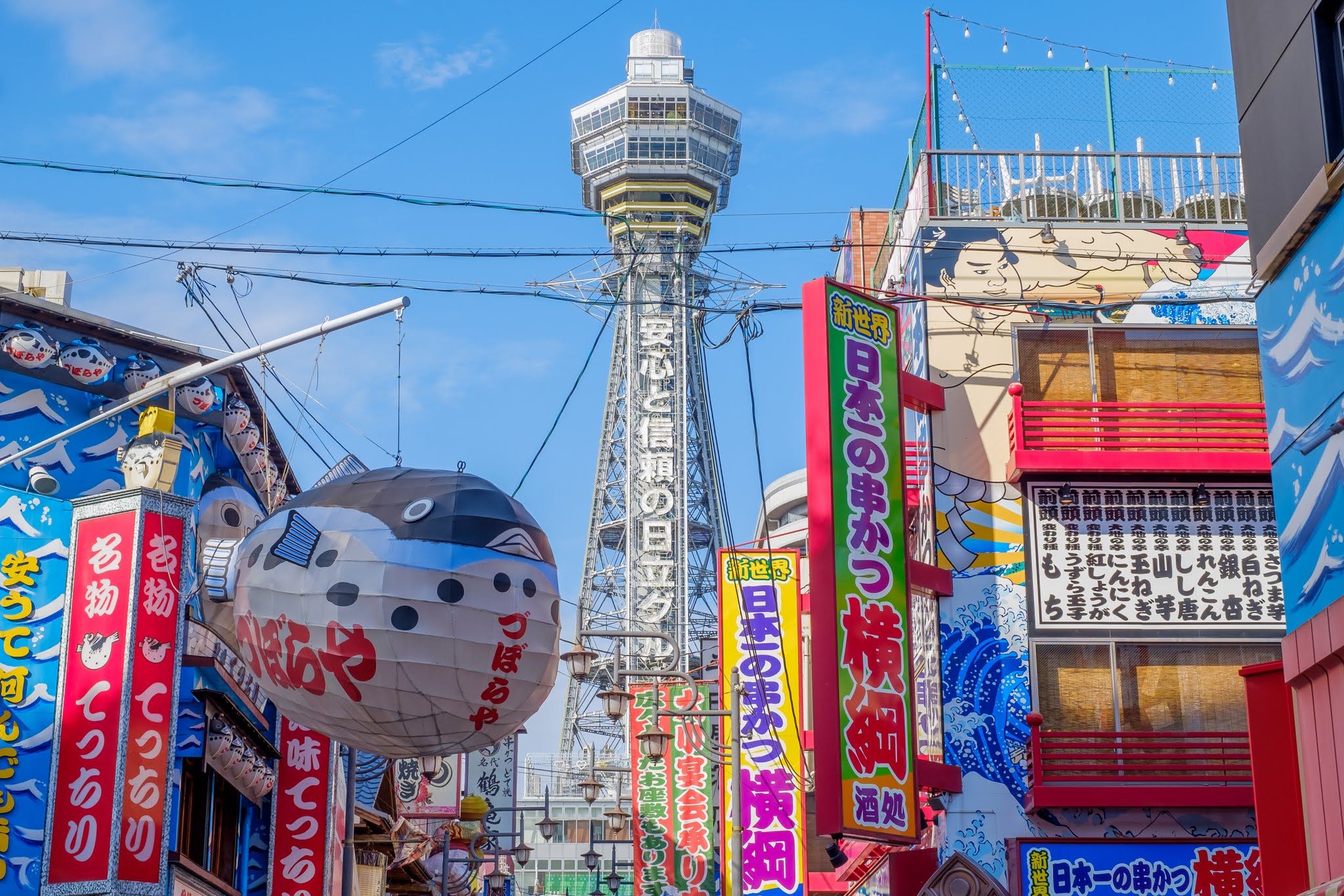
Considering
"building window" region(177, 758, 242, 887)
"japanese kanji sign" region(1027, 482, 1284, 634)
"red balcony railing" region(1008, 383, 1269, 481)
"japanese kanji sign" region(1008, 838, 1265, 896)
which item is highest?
"red balcony railing" region(1008, 383, 1269, 481)

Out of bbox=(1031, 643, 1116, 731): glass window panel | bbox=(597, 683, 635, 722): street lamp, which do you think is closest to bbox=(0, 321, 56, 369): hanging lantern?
bbox=(597, 683, 635, 722): street lamp

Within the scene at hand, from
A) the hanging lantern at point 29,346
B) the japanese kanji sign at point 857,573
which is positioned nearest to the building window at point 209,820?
the hanging lantern at point 29,346

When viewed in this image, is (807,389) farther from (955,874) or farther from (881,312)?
(955,874)

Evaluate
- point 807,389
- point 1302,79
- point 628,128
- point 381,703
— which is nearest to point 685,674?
point 807,389

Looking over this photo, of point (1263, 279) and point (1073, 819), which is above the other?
point (1263, 279)

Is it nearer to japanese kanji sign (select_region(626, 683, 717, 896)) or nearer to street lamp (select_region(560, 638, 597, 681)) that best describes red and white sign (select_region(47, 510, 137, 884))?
street lamp (select_region(560, 638, 597, 681))

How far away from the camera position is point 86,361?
74.6 ft

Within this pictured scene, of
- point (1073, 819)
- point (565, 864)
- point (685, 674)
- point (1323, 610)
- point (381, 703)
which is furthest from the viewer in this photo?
point (565, 864)

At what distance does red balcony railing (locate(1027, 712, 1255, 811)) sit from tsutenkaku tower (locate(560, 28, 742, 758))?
97.9 m

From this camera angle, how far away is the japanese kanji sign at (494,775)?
215 feet

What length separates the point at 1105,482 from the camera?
2541cm

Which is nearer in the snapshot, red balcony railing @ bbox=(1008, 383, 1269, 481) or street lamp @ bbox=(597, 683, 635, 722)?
red balcony railing @ bbox=(1008, 383, 1269, 481)

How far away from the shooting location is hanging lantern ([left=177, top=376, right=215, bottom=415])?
2414 centimetres

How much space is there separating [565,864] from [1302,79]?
88.0m
